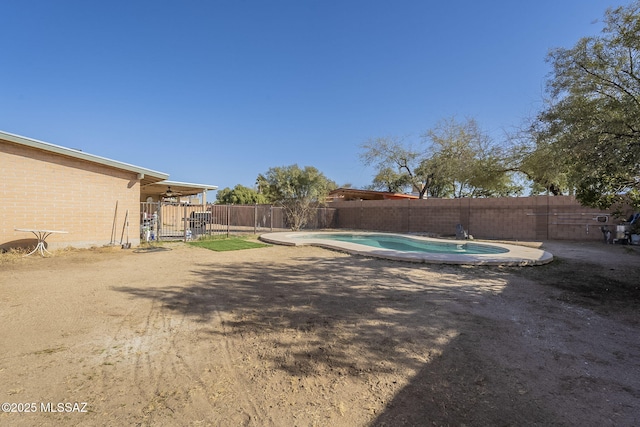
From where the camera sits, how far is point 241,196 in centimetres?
3291

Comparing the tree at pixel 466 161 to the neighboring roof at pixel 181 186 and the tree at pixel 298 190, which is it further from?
the neighboring roof at pixel 181 186

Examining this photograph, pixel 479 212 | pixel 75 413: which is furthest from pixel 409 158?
pixel 75 413

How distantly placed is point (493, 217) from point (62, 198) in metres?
17.7

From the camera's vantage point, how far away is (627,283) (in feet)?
19.1

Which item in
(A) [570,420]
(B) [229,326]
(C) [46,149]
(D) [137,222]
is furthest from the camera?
(D) [137,222]

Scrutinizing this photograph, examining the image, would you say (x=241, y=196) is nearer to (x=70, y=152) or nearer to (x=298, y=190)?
(x=298, y=190)

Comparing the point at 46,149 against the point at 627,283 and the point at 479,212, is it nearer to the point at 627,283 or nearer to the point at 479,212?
the point at 627,283

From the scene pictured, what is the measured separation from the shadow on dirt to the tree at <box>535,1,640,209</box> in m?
2.66

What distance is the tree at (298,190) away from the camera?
62.5 feet

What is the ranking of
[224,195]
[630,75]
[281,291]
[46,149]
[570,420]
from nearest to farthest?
1. [570,420]
2. [281,291]
3. [630,75]
4. [46,149]
5. [224,195]

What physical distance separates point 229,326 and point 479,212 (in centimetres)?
1525

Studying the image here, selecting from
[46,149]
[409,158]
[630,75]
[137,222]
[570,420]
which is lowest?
[570,420]

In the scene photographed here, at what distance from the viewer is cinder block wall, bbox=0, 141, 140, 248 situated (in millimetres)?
8328

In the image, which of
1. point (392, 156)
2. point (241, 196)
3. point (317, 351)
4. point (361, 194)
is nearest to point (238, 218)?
point (241, 196)
